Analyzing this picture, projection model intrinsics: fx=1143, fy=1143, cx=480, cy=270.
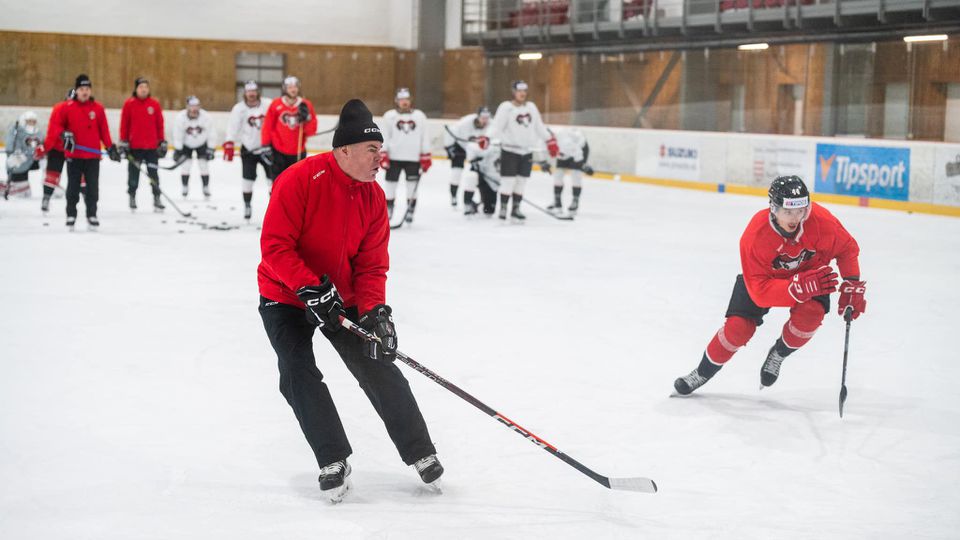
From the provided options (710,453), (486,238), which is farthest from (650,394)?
(486,238)

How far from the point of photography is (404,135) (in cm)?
1092

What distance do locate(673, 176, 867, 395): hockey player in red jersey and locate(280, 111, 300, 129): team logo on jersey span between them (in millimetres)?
6792

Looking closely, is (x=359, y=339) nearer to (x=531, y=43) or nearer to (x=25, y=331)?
(x=25, y=331)

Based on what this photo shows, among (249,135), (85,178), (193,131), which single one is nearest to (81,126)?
(85,178)

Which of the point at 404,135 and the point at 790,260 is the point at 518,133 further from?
the point at 790,260

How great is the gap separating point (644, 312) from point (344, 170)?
12.2ft

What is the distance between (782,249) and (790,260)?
0.07 meters

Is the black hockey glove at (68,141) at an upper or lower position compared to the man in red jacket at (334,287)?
upper

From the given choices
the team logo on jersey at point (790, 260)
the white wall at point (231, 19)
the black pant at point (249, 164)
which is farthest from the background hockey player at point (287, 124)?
the white wall at point (231, 19)

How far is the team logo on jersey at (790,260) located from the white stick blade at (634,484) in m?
1.36

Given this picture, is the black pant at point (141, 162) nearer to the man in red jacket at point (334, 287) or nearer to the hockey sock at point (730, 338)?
the hockey sock at point (730, 338)

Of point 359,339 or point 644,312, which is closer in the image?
point 359,339

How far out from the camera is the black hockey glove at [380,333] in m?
3.29

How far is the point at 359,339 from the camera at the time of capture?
3.41 m
